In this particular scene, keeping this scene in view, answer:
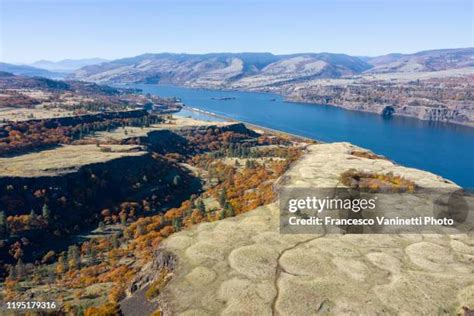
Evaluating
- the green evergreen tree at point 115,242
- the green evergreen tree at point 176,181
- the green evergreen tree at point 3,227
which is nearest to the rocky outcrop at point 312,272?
the green evergreen tree at point 115,242

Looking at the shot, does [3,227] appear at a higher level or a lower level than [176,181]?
lower

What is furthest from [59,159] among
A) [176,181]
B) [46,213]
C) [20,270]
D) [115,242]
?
[20,270]

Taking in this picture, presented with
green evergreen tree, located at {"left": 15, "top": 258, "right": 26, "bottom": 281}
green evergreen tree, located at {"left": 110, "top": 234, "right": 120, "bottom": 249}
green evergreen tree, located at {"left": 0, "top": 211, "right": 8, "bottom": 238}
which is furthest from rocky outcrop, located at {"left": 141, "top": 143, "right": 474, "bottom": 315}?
green evergreen tree, located at {"left": 0, "top": 211, "right": 8, "bottom": 238}

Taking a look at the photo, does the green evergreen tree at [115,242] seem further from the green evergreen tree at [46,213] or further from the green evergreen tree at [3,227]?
the green evergreen tree at [3,227]

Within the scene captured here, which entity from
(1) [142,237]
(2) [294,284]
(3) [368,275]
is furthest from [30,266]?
(3) [368,275]

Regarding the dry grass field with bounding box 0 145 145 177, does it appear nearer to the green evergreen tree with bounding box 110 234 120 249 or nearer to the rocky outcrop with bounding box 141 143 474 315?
the green evergreen tree with bounding box 110 234 120 249

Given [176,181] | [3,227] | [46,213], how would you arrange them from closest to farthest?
1. [3,227]
2. [46,213]
3. [176,181]

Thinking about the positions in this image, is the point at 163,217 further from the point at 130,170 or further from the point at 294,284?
the point at 294,284

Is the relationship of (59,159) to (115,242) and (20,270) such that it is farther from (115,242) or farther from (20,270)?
(20,270)
